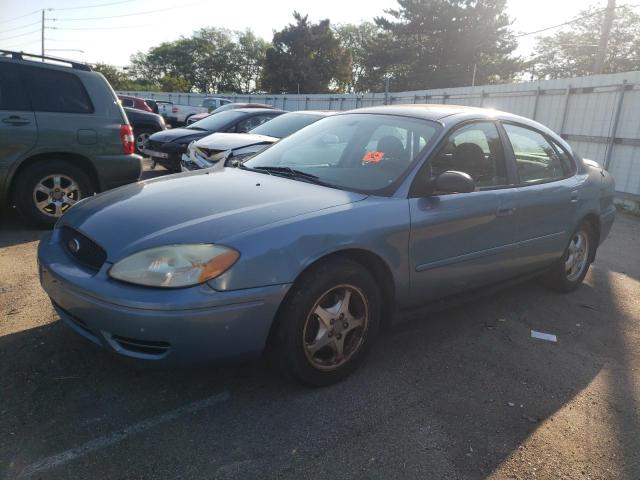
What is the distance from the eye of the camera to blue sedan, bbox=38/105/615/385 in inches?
94.4

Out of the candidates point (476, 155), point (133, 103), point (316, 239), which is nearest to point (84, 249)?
point (316, 239)

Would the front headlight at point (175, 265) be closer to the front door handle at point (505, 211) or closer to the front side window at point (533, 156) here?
the front door handle at point (505, 211)

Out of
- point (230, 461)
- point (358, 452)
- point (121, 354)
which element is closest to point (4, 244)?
point (121, 354)

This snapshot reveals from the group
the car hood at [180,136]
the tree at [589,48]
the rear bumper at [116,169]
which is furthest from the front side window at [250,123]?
the tree at [589,48]

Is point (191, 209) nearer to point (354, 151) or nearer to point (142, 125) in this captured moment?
point (354, 151)

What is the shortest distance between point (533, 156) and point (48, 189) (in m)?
5.00

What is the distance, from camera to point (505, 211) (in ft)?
11.9

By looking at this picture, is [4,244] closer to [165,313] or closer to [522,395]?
[165,313]

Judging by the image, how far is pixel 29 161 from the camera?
5.58m

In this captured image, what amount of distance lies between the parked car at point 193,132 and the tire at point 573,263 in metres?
6.94

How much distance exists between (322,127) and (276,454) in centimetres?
252

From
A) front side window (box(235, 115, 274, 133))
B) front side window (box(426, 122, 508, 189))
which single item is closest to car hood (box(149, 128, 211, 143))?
A: front side window (box(235, 115, 274, 133))

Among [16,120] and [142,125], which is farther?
[142,125]

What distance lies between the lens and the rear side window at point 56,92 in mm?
5547
